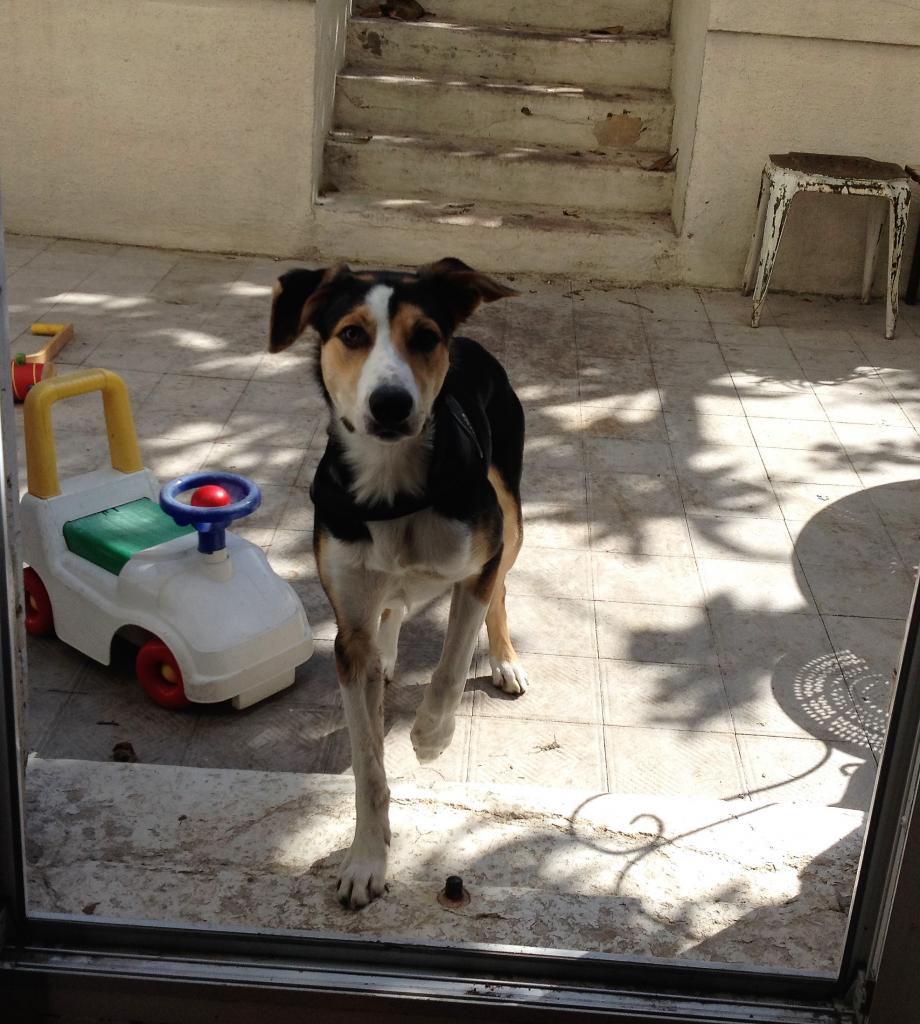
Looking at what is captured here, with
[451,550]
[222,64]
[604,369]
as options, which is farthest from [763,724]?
[222,64]

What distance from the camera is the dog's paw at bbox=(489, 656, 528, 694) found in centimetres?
363

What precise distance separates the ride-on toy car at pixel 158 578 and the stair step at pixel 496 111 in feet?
16.5

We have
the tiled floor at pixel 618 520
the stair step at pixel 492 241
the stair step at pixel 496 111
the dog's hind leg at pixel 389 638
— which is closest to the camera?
the tiled floor at pixel 618 520

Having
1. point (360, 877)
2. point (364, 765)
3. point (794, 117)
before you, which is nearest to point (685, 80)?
point (794, 117)

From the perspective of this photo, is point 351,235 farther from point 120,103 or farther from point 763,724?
point 763,724

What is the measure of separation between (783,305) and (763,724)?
15.1 feet

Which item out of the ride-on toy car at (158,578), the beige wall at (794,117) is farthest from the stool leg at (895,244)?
the ride-on toy car at (158,578)

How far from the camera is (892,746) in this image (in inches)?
75.6

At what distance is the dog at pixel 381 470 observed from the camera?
102 inches

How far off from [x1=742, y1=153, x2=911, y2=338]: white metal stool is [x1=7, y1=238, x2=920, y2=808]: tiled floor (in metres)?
0.32

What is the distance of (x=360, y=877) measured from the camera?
2.41 m

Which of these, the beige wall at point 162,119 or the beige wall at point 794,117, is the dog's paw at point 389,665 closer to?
the beige wall at point 162,119

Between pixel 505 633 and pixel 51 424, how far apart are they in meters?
1.53

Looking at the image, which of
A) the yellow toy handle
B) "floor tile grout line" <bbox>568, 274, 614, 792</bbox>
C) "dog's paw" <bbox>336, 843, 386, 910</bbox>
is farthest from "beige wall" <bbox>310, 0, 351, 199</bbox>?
"dog's paw" <bbox>336, 843, 386, 910</bbox>
